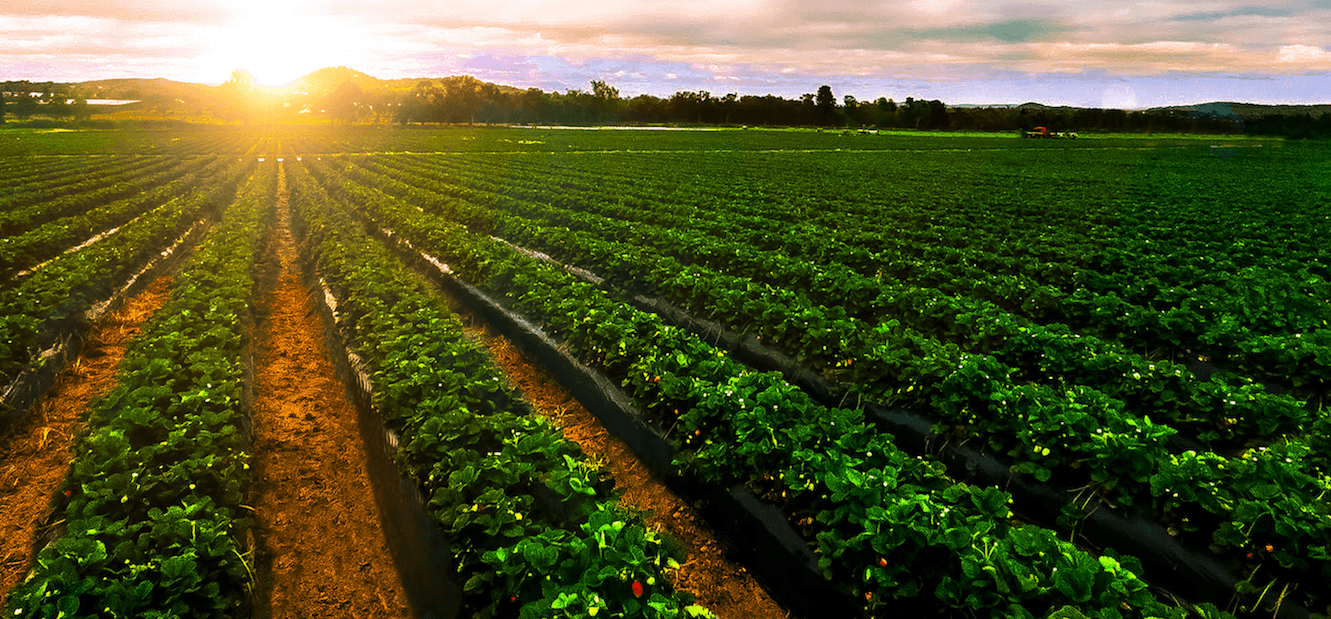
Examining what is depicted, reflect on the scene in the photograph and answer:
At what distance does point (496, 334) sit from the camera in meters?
9.96

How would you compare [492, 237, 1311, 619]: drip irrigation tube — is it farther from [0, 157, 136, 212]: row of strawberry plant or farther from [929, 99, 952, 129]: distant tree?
[929, 99, 952, 129]: distant tree

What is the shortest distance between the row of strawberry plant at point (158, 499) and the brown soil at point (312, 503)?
0.49 m

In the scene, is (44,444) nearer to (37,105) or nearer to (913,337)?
(913,337)

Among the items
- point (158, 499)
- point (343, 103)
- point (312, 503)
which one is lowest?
point (312, 503)

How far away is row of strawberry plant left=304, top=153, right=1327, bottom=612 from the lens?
399 centimetres

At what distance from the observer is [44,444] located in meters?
6.76

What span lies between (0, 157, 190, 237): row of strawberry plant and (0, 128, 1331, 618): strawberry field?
4.18 meters

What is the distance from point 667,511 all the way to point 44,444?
7.17 m

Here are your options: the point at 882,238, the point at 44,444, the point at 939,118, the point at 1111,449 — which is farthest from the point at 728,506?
the point at 939,118

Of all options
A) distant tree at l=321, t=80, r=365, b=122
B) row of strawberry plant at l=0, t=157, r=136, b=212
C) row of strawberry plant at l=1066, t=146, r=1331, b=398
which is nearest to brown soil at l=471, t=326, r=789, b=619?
row of strawberry plant at l=1066, t=146, r=1331, b=398

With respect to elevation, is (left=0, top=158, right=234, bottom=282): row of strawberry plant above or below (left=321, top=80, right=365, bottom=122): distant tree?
below

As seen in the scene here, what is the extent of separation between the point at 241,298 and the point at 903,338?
32.2 ft

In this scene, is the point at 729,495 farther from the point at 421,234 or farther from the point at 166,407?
the point at 421,234

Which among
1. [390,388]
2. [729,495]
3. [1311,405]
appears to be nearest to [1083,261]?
[1311,405]
